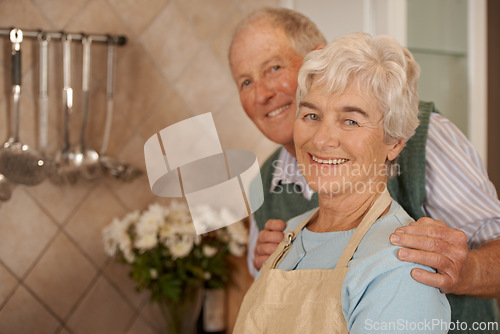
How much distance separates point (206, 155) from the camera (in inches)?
27.5

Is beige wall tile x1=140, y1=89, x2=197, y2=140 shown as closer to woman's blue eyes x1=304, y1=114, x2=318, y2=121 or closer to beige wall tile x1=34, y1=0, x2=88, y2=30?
beige wall tile x1=34, y1=0, x2=88, y2=30

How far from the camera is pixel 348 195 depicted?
0.73m

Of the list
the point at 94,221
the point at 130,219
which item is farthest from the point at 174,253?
the point at 94,221

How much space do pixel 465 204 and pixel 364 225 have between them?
0.81 feet

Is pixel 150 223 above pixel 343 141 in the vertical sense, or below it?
below

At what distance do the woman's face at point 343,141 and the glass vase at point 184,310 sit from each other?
2.71 ft

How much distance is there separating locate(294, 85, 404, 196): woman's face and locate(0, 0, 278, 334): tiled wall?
0.92 m

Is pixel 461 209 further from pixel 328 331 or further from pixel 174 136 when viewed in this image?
pixel 174 136

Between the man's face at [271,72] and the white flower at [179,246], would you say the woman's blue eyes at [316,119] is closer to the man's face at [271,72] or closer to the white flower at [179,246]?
the man's face at [271,72]

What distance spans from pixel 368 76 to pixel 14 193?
1.10 m

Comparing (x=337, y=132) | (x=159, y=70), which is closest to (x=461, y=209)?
(x=337, y=132)

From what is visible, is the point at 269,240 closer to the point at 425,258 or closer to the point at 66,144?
the point at 425,258

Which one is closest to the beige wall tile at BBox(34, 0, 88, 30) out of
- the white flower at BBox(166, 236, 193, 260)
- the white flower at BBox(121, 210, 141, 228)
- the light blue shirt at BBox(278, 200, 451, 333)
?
the white flower at BBox(121, 210, 141, 228)

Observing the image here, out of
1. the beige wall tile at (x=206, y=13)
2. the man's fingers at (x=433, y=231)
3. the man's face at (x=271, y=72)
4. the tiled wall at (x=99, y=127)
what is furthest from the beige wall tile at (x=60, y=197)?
the man's fingers at (x=433, y=231)
